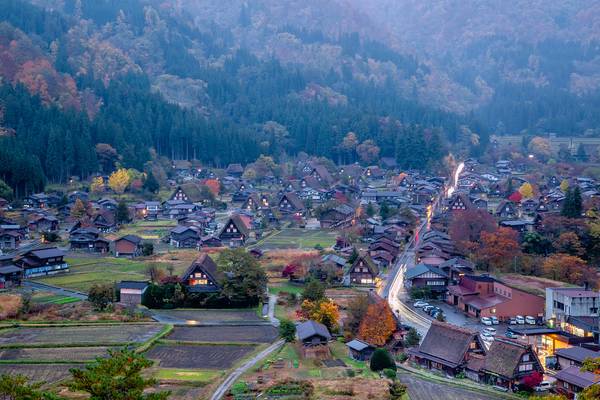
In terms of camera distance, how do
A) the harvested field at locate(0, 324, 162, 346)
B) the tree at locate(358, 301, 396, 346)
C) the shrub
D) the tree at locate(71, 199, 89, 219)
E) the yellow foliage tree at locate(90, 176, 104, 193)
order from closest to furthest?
the shrub < the tree at locate(358, 301, 396, 346) < the harvested field at locate(0, 324, 162, 346) < the tree at locate(71, 199, 89, 219) < the yellow foliage tree at locate(90, 176, 104, 193)

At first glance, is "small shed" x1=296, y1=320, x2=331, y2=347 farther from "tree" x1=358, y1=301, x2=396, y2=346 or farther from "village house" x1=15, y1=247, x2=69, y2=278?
"village house" x1=15, y1=247, x2=69, y2=278

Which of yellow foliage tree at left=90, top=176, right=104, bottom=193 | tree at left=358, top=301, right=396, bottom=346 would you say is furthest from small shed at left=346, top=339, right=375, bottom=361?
yellow foliage tree at left=90, top=176, right=104, bottom=193

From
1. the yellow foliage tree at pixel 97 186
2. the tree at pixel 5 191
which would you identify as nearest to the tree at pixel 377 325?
the tree at pixel 5 191

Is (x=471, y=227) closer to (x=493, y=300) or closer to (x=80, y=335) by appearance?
(x=493, y=300)

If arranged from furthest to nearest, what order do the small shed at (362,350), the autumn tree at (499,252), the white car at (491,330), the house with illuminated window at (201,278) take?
1. the autumn tree at (499,252)
2. the house with illuminated window at (201,278)
3. the white car at (491,330)
4. the small shed at (362,350)

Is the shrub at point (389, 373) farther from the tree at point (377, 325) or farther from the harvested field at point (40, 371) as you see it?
the harvested field at point (40, 371)


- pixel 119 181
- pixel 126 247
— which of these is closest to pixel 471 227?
pixel 126 247

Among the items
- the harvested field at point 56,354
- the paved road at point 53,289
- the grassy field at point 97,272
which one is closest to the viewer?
the harvested field at point 56,354
